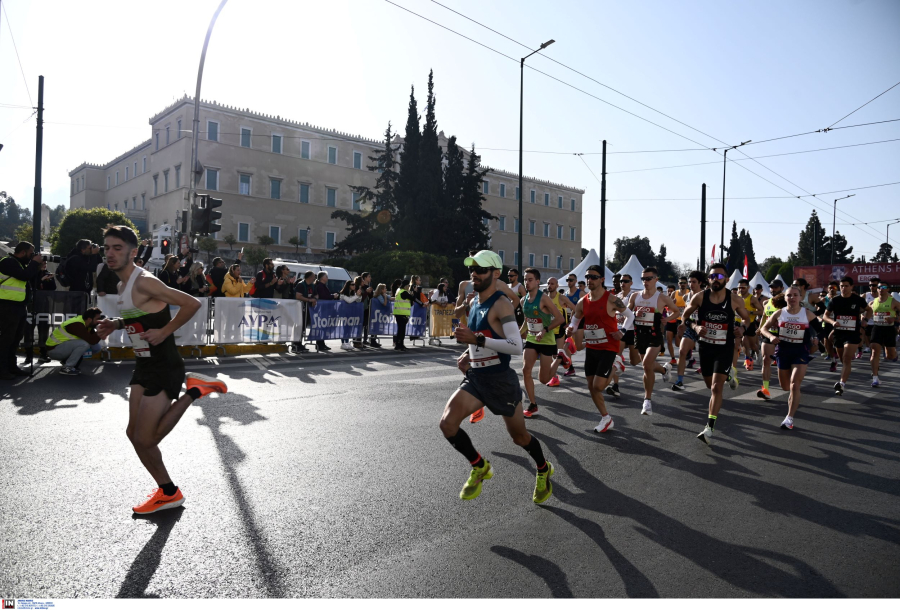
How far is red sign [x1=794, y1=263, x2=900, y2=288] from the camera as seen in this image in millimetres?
42562

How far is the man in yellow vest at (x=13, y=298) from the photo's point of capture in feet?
30.3

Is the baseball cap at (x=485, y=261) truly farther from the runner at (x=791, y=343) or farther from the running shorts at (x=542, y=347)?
the runner at (x=791, y=343)

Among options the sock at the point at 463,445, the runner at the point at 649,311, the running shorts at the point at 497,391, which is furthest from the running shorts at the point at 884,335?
the sock at the point at 463,445

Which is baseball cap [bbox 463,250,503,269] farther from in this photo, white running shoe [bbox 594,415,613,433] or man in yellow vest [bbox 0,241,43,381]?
man in yellow vest [bbox 0,241,43,381]

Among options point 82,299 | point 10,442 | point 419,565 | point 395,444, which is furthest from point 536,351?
point 82,299

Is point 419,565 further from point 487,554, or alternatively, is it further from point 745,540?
point 745,540

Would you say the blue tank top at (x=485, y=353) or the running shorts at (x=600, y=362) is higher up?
the blue tank top at (x=485, y=353)

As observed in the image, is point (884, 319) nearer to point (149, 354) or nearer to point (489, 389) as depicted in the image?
point (489, 389)

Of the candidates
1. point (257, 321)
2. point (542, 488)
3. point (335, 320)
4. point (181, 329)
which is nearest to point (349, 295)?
point (335, 320)

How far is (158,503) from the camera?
418cm

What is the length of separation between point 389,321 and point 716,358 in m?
10.7

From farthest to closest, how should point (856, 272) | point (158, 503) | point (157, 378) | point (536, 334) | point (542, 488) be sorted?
point (856, 272), point (536, 334), point (542, 488), point (157, 378), point (158, 503)

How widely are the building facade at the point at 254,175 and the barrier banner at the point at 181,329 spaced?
36.2 meters

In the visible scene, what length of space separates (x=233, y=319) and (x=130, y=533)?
9.89m
